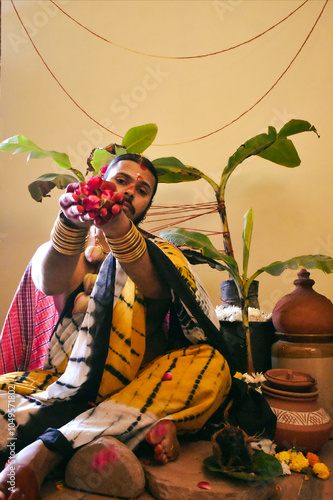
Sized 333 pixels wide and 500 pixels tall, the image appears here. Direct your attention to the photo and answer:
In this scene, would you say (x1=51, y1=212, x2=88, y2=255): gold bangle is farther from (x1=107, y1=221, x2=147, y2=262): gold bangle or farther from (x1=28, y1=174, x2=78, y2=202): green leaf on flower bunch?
(x1=28, y1=174, x2=78, y2=202): green leaf on flower bunch

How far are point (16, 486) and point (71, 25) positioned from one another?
3.21m

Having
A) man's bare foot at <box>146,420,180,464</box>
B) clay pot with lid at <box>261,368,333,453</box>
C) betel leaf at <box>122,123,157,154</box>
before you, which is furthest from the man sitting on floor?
betel leaf at <box>122,123,157,154</box>

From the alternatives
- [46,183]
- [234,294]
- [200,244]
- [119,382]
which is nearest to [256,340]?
[234,294]

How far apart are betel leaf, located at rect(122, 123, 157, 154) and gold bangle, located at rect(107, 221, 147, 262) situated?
4.61 feet

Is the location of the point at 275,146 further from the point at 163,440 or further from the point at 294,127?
the point at 163,440

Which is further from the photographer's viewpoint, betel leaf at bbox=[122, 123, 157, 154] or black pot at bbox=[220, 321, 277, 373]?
betel leaf at bbox=[122, 123, 157, 154]

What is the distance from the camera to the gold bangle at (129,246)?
3.42ft

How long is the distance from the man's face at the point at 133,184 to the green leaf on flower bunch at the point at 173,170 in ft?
2.62

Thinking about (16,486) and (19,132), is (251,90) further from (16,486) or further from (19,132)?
(16,486)

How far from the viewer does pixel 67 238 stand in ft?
3.50

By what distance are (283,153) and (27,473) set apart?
194 cm

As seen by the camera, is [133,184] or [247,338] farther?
[247,338]

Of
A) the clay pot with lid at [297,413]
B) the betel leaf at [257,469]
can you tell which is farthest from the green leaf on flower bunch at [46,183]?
the betel leaf at [257,469]

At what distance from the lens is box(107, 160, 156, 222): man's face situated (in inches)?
54.8
